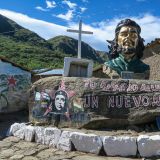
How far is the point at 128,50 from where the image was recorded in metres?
8.52

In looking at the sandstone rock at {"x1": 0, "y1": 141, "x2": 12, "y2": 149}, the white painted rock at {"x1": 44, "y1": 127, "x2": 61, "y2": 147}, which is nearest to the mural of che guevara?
the white painted rock at {"x1": 44, "y1": 127, "x2": 61, "y2": 147}

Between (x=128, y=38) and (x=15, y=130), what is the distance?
3.35 m

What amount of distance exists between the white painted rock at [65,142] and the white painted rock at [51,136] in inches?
4.2

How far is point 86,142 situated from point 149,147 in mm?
1127

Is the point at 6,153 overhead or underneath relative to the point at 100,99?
underneath

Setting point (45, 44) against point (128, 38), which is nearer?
point (128, 38)

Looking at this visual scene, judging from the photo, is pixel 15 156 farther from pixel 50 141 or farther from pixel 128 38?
pixel 128 38

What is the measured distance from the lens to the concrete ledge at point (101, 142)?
611 centimetres

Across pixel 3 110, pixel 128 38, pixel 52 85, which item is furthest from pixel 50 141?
pixel 3 110

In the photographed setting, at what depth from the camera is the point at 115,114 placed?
7.05 m

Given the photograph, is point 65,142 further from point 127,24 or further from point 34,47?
point 34,47

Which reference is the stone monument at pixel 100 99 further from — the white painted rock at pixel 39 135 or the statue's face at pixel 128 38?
the white painted rock at pixel 39 135

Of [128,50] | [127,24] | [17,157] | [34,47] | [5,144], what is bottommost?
[17,157]

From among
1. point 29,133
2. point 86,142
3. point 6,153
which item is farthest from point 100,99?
point 6,153
